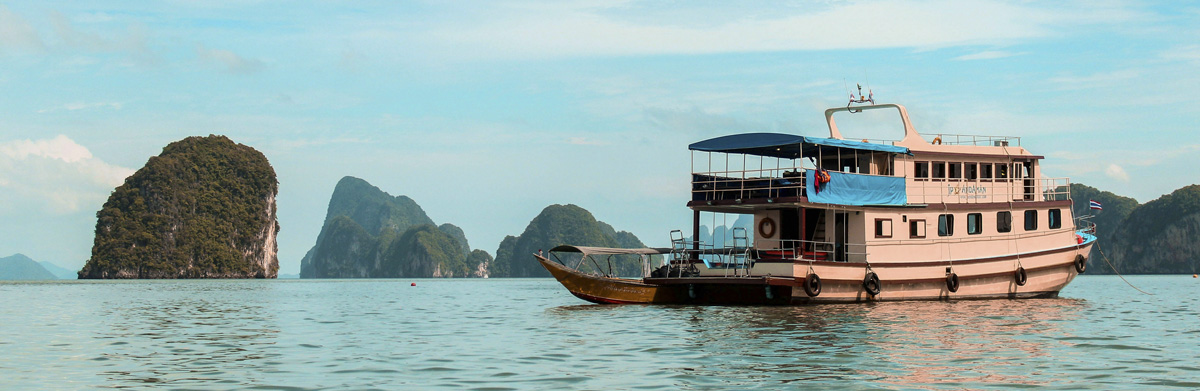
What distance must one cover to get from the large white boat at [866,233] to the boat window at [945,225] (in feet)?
0.09

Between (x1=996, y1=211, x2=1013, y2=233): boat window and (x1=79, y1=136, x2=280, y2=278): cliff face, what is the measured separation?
371 ft

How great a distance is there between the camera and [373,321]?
2692 cm

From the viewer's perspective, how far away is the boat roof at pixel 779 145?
2627 cm

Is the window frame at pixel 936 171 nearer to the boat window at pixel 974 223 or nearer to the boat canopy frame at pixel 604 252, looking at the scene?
the boat window at pixel 974 223

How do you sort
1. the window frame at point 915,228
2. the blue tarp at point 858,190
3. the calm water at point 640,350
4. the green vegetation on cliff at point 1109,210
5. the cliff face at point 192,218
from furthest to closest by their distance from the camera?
the green vegetation on cliff at point 1109,210
the cliff face at point 192,218
the window frame at point 915,228
the blue tarp at point 858,190
the calm water at point 640,350

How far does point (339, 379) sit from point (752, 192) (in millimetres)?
15701

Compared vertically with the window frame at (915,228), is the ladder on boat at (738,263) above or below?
below

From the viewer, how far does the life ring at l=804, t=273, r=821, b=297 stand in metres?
25.6

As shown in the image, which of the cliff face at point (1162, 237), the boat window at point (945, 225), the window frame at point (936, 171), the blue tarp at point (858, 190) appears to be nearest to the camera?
the blue tarp at point (858, 190)

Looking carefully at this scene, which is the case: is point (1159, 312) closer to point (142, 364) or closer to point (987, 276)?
point (987, 276)

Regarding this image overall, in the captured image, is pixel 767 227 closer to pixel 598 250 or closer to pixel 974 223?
pixel 598 250

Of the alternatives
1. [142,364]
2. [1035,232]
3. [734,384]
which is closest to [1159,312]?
[1035,232]

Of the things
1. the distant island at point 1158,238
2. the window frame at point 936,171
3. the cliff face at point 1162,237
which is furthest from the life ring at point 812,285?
the cliff face at point 1162,237

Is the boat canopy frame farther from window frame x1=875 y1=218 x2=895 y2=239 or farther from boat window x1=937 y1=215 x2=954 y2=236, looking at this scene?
boat window x1=937 y1=215 x2=954 y2=236
